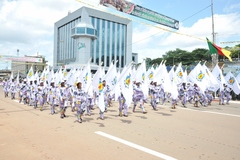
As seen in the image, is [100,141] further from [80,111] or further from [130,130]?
[80,111]

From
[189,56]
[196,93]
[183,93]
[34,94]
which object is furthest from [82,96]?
[189,56]

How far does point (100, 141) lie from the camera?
5852 millimetres

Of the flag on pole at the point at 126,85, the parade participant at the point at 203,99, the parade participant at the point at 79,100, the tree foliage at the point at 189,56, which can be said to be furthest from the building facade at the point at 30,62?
the tree foliage at the point at 189,56

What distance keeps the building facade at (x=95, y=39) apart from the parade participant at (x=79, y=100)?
144ft

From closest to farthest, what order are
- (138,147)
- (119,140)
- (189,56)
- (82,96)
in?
(138,147), (119,140), (82,96), (189,56)

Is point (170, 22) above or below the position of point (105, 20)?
below

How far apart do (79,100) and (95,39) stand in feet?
157

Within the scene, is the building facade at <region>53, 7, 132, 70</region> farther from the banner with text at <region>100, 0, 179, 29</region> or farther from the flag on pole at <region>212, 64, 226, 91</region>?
the flag on pole at <region>212, 64, 226, 91</region>

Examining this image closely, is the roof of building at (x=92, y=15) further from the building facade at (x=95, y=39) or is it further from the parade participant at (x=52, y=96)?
the parade participant at (x=52, y=96)

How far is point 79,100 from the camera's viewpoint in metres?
8.59

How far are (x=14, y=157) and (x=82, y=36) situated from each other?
48.5m

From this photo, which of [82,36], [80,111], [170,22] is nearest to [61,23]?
[82,36]

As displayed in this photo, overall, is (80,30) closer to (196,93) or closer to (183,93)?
(183,93)

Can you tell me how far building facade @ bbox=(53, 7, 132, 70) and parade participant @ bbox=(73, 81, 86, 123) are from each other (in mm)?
43746
